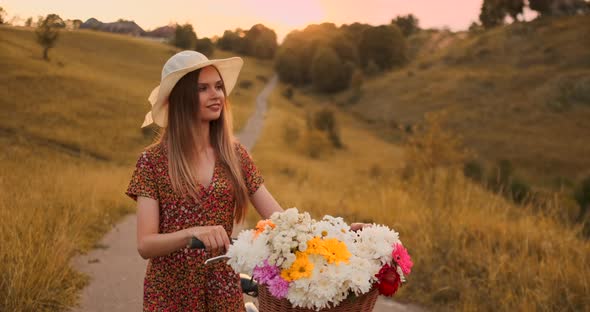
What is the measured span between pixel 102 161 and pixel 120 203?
3.85 m

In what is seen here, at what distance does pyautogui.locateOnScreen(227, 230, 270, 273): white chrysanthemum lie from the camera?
178 centimetres

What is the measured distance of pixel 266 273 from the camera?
1767 millimetres

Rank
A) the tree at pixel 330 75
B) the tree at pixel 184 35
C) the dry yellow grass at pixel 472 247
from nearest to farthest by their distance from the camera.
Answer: the dry yellow grass at pixel 472 247 < the tree at pixel 184 35 < the tree at pixel 330 75

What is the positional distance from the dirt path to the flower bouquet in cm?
395

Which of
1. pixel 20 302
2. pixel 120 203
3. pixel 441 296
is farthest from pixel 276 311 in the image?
pixel 120 203

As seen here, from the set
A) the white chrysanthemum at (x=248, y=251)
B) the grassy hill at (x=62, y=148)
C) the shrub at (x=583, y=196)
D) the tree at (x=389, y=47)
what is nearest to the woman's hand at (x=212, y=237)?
the white chrysanthemum at (x=248, y=251)

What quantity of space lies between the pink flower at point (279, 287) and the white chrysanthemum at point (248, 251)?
0.27 ft

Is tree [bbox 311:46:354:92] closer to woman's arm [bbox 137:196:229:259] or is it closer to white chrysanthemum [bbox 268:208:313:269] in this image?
woman's arm [bbox 137:196:229:259]

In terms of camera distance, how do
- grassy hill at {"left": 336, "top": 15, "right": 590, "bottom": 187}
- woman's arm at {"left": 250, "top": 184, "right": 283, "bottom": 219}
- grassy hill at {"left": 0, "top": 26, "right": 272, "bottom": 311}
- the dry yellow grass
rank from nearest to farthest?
1. woman's arm at {"left": 250, "top": 184, "right": 283, "bottom": 219}
2. grassy hill at {"left": 0, "top": 26, "right": 272, "bottom": 311}
3. the dry yellow grass
4. grassy hill at {"left": 336, "top": 15, "right": 590, "bottom": 187}

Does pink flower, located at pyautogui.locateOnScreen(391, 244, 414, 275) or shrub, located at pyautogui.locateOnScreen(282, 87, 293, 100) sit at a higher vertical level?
pink flower, located at pyautogui.locateOnScreen(391, 244, 414, 275)

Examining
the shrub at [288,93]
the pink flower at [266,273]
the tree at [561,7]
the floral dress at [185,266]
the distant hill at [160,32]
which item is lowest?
the shrub at [288,93]

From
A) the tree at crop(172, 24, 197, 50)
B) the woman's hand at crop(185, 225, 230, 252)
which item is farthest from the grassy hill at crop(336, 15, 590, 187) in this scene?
the woman's hand at crop(185, 225, 230, 252)

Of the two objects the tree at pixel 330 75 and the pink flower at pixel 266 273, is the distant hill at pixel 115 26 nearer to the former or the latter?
the pink flower at pixel 266 273

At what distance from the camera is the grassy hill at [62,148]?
494cm
